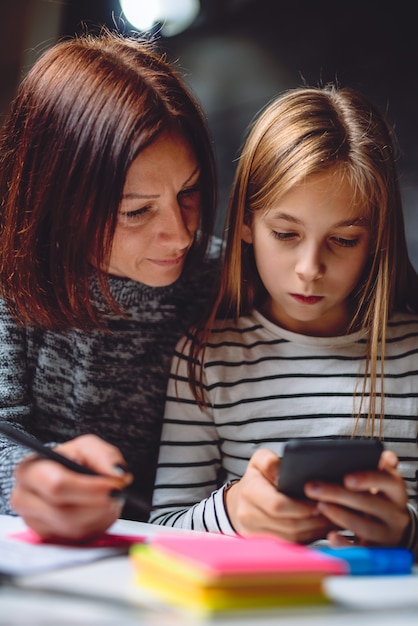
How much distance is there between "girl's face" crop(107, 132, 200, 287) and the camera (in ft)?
3.83

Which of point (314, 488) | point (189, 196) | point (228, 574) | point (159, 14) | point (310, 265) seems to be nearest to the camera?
point (228, 574)

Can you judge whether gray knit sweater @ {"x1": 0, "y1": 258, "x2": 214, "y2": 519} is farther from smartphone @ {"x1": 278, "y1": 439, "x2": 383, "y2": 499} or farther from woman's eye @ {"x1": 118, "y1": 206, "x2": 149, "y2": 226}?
smartphone @ {"x1": 278, "y1": 439, "x2": 383, "y2": 499}

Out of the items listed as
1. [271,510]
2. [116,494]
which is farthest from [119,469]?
[271,510]

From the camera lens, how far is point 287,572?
0.62m

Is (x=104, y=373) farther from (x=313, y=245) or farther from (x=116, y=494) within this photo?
(x=116, y=494)

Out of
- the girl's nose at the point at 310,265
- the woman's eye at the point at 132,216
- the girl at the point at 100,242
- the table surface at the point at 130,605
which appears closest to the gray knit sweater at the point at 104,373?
the girl at the point at 100,242

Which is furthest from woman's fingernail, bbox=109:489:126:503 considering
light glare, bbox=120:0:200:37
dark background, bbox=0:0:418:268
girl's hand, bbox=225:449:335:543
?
light glare, bbox=120:0:200:37

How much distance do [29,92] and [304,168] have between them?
0.45m

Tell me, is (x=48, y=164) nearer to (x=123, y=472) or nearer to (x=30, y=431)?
(x=30, y=431)

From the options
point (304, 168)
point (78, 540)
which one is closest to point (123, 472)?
point (78, 540)

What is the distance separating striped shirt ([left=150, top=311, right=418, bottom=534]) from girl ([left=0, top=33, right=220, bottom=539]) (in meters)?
0.08

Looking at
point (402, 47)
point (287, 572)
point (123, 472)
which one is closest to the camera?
point (287, 572)

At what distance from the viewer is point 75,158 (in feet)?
3.82

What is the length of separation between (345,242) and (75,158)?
43cm
